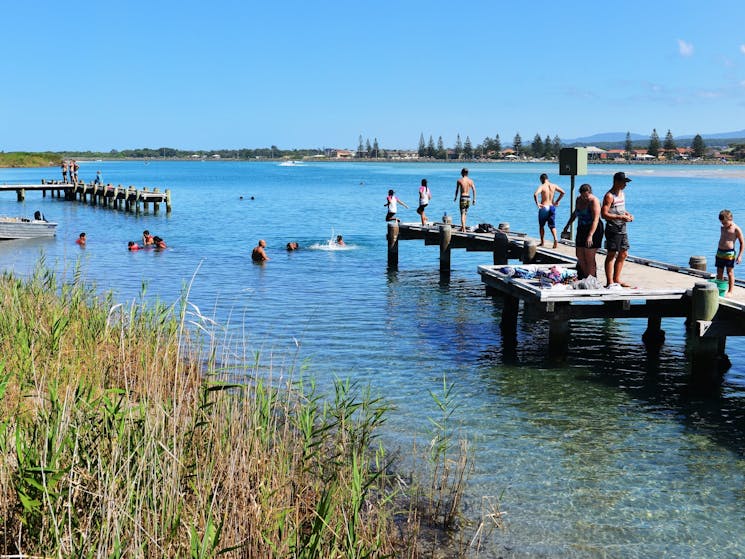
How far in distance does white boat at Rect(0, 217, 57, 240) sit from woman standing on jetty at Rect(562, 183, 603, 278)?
2758 centimetres

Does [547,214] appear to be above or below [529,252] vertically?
above

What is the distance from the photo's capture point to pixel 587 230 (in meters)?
13.4

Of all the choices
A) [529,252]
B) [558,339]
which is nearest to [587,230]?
[558,339]

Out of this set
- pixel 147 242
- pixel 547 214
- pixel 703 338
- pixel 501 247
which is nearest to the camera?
pixel 703 338

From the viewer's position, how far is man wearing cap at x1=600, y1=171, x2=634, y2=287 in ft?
39.5

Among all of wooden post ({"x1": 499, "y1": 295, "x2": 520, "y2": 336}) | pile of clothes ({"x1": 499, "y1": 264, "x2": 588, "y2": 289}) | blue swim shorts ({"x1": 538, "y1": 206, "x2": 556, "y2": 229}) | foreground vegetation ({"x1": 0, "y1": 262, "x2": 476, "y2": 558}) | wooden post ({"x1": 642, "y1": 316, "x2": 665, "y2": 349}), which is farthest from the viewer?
blue swim shorts ({"x1": 538, "y1": 206, "x2": 556, "y2": 229})

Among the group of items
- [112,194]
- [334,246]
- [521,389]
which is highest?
[112,194]

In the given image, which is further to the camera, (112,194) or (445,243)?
(112,194)

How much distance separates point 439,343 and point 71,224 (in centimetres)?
3567

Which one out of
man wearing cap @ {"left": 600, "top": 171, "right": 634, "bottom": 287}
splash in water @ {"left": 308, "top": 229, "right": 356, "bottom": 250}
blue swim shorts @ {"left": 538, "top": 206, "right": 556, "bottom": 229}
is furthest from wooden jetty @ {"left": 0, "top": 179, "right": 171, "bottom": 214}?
man wearing cap @ {"left": 600, "top": 171, "right": 634, "bottom": 287}

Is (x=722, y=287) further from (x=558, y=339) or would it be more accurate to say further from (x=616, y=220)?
(x=558, y=339)

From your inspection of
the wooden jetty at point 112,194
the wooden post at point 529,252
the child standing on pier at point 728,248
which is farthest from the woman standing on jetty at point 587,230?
the wooden jetty at point 112,194

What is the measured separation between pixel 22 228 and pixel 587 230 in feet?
91.7

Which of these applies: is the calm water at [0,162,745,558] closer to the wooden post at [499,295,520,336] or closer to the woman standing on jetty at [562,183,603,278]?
the wooden post at [499,295,520,336]
